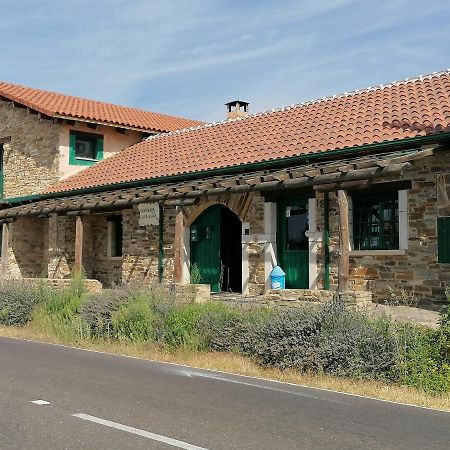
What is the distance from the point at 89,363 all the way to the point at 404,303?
647 centimetres

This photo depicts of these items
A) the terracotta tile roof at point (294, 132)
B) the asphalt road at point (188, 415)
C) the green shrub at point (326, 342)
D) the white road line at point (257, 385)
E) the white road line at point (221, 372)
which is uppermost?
the terracotta tile roof at point (294, 132)

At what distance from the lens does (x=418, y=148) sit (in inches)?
509

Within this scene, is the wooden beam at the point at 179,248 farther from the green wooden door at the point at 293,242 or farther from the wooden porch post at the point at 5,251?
the wooden porch post at the point at 5,251

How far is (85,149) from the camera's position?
2384 centimetres

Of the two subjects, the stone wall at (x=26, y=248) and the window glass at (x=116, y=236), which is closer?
the window glass at (x=116, y=236)

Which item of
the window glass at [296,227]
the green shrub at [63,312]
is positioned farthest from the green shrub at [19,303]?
the window glass at [296,227]

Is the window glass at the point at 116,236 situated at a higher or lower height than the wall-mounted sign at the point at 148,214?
lower

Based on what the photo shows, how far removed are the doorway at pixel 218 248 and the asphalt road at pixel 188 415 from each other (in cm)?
825

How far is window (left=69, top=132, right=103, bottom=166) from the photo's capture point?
23281 mm

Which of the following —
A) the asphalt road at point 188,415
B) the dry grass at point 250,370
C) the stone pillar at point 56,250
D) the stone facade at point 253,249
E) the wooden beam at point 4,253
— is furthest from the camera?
the wooden beam at point 4,253

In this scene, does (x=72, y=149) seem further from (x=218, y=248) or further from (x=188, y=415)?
(x=188, y=415)

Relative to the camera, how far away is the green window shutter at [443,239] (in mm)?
12711

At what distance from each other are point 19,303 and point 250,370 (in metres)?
7.82

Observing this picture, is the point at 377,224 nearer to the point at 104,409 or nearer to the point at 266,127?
the point at 266,127
